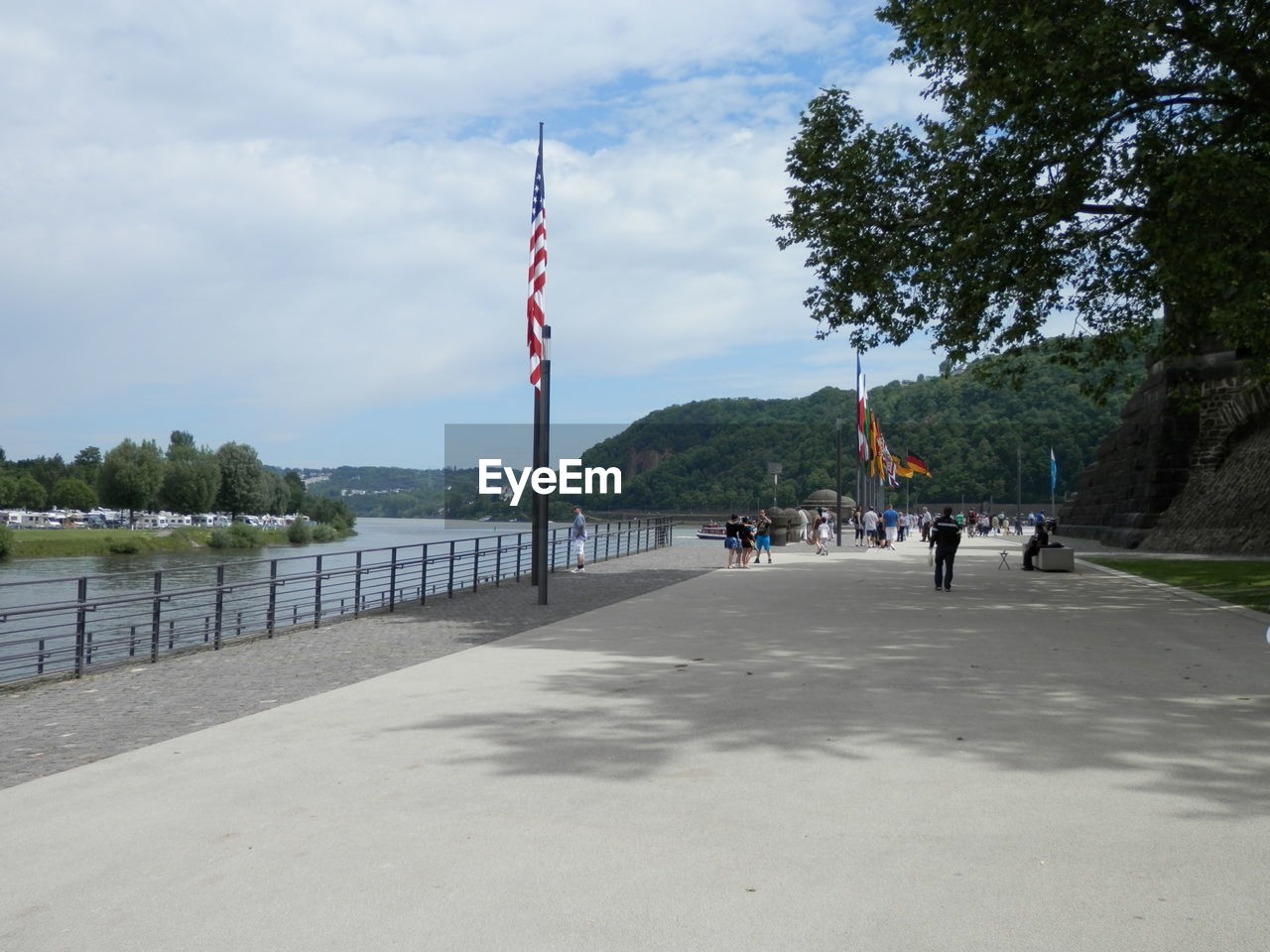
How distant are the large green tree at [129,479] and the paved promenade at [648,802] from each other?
103945mm

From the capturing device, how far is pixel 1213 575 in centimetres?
2369

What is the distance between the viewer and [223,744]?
714 cm

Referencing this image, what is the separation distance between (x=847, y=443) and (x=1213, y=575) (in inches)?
3025

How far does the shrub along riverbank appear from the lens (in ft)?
210

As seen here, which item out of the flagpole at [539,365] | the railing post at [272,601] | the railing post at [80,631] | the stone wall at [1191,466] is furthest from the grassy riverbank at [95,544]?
the railing post at [80,631]

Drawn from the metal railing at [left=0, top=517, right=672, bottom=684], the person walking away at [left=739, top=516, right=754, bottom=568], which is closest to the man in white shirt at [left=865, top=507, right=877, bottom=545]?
the metal railing at [left=0, top=517, right=672, bottom=684]

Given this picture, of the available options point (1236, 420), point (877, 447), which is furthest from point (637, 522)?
point (1236, 420)

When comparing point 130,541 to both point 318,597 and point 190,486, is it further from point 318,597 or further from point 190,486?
point 318,597

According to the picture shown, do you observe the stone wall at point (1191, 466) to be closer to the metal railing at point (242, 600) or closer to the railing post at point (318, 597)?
the metal railing at point (242, 600)

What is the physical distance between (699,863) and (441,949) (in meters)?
1.28

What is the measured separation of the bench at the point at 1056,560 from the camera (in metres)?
26.2

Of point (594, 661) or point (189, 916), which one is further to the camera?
point (594, 661)

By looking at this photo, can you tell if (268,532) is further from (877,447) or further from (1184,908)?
(1184,908)

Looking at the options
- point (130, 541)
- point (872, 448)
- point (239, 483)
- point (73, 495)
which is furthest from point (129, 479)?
point (872, 448)
